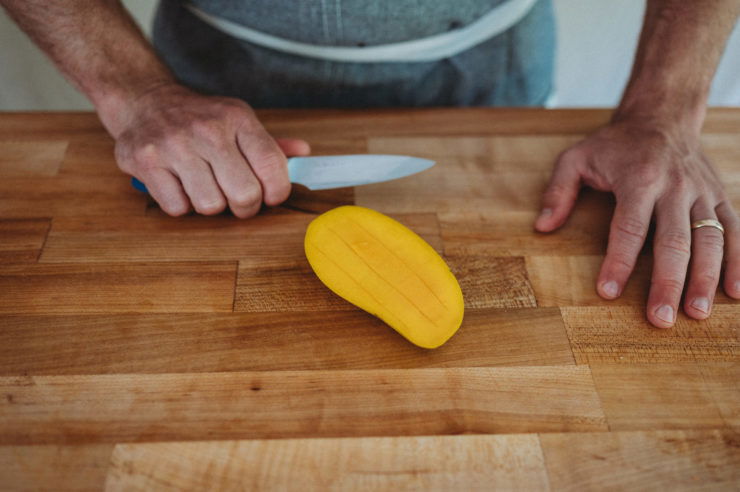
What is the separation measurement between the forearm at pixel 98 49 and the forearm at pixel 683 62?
90 cm

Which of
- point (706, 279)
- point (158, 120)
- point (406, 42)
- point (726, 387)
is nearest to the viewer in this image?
point (726, 387)

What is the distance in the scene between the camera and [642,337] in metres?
0.77

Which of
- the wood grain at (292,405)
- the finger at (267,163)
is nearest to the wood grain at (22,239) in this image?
the wood grain at (292,405)

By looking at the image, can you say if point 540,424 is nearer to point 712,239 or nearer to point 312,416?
point 312,416

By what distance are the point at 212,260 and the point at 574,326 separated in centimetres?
55

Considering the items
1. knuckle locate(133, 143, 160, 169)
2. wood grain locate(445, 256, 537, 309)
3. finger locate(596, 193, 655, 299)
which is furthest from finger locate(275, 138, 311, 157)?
finger locate(596, 193, 655, 299)

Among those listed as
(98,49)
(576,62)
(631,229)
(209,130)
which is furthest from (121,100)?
(576,62)

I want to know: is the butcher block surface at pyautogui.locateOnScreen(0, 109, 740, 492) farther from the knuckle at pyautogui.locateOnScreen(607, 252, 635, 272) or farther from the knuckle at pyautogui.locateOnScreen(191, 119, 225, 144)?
the knuckle at pyautogui.locateOnScreen(191, 119, 225, 144)

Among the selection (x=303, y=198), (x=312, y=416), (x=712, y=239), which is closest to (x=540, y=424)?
(x=312, y=416)

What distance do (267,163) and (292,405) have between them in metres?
0.40

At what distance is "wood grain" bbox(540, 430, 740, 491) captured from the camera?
63 cm

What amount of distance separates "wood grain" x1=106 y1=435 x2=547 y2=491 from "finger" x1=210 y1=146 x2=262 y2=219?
15.2 inches

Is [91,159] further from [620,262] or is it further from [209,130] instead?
[620,262]

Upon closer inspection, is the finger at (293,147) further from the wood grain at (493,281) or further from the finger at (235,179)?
the wood grain at (493,281)
